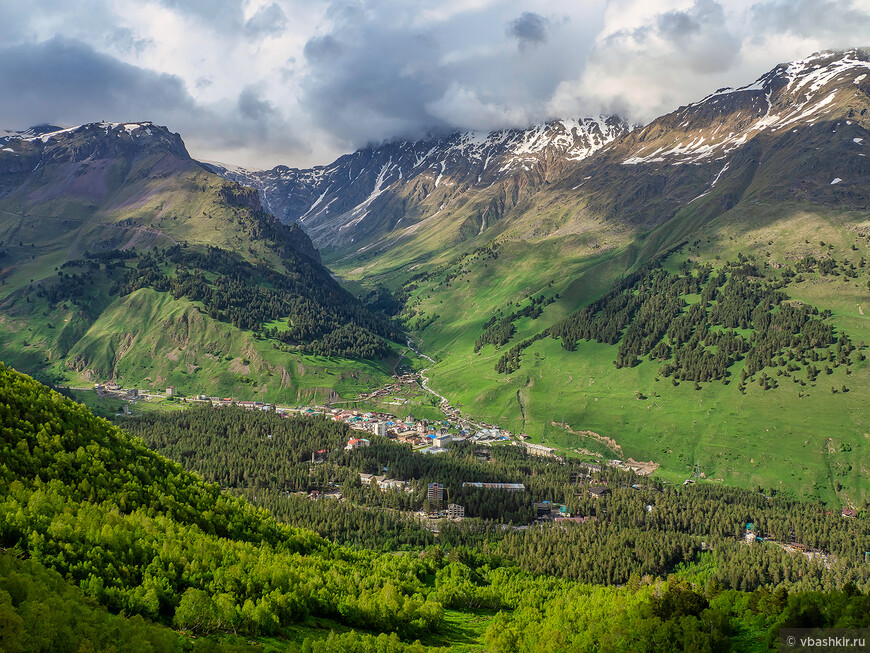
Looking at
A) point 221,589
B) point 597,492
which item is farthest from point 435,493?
point 221,589

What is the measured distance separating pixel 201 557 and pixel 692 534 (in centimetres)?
15142

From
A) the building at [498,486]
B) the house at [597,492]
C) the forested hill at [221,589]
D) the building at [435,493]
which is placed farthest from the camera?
the house at [597,492]

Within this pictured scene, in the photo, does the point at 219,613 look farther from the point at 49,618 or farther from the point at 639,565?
the point at 639,565

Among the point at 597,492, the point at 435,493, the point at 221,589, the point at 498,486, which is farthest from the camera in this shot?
the point at 597,492

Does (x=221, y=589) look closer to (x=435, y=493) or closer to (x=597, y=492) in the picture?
→ (x=435, y=493)

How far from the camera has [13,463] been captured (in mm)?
87125

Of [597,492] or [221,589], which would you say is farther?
[597,492]

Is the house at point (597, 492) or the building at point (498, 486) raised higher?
the building at point (498, 486)

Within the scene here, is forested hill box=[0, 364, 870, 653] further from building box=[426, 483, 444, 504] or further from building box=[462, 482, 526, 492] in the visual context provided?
building box=[462, 482, 526, 492]

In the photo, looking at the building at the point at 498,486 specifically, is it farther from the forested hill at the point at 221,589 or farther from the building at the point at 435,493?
the forested hill at the point at 221,589

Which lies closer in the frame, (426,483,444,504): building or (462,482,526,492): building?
(426,483,444,504): building

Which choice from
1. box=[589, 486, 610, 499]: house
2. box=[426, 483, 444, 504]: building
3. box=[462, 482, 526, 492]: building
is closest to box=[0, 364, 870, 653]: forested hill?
box=[426, 483, 444, 504]: building

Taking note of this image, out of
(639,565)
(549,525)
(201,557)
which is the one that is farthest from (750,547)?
(201,557)

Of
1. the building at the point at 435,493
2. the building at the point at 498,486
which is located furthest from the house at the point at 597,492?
the building at the point at 435,493
